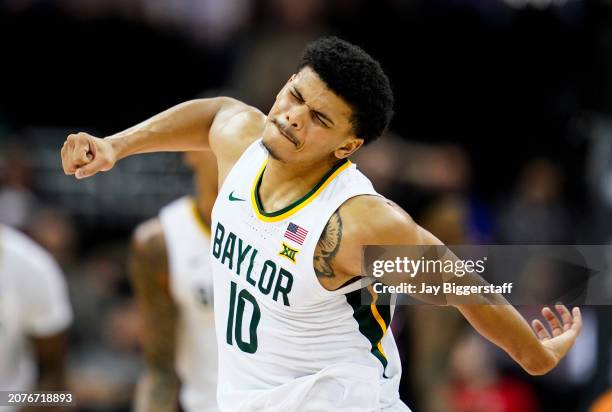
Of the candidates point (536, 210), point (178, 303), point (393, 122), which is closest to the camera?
point (178, 303)

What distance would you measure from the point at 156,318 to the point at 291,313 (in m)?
2.29

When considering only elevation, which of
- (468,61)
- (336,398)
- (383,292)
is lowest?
(336,398)

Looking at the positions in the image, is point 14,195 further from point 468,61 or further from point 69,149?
point 69,149

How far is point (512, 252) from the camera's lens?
197 inches

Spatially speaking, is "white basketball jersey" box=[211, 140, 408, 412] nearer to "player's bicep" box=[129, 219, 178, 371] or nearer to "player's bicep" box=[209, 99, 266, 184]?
"player's bicep" box=[209, 99, 266, 184]

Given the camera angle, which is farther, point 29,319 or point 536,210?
point 536,210

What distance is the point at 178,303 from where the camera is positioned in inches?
250

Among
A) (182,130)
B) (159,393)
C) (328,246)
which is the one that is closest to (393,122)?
(159,393)

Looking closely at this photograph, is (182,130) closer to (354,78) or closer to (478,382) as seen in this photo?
(354,78)

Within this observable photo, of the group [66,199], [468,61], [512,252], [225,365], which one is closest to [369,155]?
[468,61]

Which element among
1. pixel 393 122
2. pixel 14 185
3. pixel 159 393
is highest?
pixel 393 122

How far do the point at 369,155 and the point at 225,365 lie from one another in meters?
3.81

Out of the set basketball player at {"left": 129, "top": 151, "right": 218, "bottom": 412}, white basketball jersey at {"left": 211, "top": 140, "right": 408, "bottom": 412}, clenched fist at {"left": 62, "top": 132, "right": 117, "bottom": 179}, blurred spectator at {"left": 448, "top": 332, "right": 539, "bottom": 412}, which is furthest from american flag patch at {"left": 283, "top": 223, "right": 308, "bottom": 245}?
blurred spectator at {"left": 448, "top": 332, "right": 539, "bottom": 412}

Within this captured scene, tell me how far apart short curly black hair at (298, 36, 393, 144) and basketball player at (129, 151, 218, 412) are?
209 centimetres
